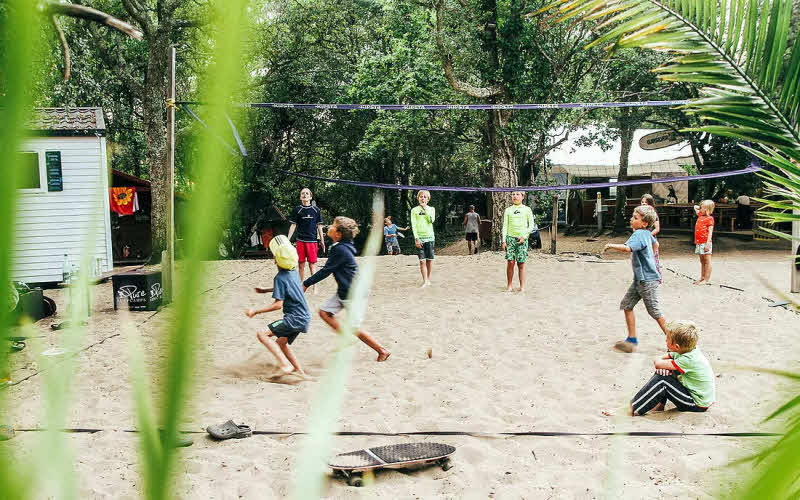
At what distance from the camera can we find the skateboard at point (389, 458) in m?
3.58

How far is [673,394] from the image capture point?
4586mm

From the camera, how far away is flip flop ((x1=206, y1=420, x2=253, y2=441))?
13.6 ft

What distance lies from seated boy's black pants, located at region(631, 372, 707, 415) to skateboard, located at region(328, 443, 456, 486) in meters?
1.62

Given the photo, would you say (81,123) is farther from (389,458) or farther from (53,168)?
(389,458)

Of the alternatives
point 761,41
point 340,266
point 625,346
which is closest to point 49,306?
point 340,266

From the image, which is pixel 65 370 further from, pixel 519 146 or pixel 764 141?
pixel 519 146

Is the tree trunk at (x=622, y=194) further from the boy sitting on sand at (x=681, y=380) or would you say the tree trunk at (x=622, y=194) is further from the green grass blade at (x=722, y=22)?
the green grass blade at (x=722, y=22)

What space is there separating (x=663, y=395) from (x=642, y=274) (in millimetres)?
2035

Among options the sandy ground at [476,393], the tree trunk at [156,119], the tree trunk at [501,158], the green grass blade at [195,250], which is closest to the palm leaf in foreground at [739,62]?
the sandy ground at [476,393]

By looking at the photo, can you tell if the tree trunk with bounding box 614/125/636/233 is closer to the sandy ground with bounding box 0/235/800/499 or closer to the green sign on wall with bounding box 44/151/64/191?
the sandy ground with bounding box 0/235/800/499

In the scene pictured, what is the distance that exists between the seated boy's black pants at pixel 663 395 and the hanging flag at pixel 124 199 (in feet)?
58.4

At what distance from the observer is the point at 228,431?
13.8ft

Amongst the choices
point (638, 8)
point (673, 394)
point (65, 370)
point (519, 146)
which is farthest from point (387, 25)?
point (65, 370)

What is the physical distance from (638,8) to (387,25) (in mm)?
18605
